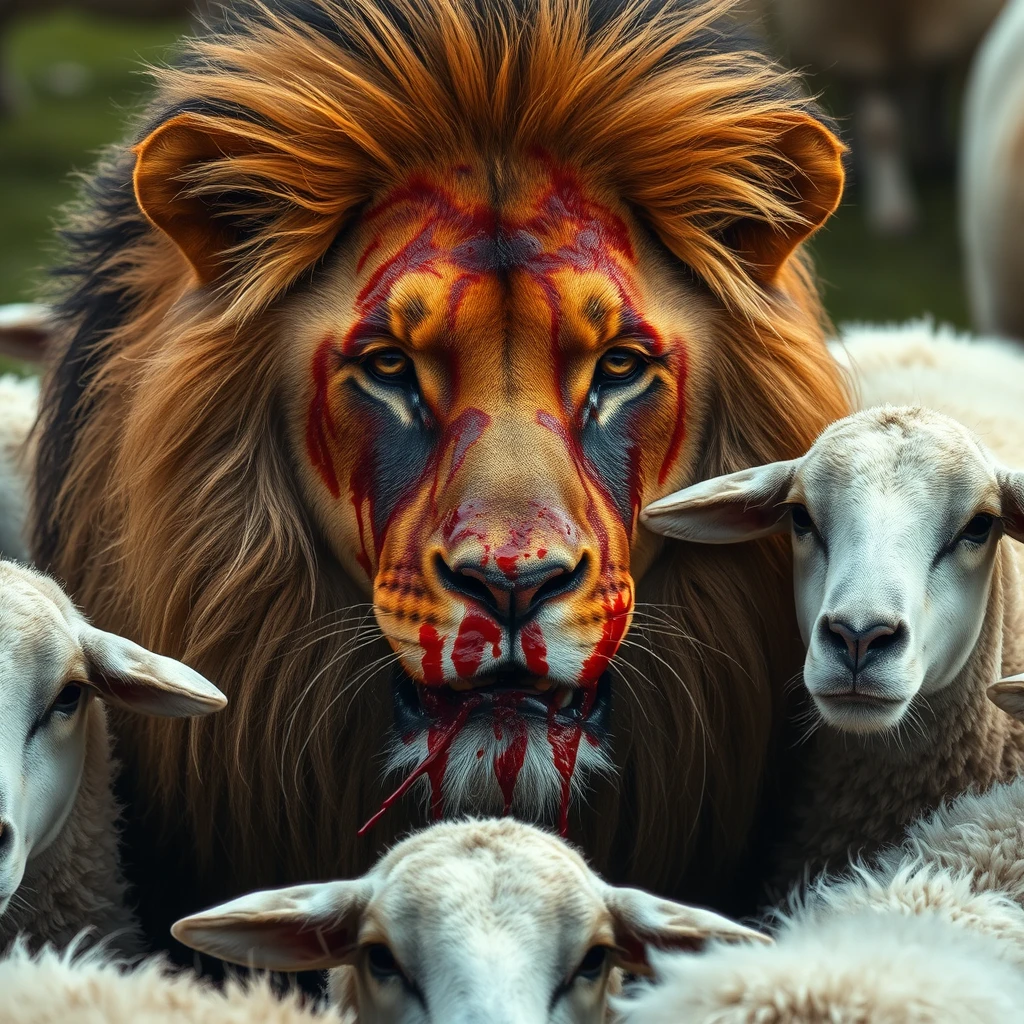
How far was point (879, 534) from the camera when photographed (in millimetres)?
2725

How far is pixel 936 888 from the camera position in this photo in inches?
98.1

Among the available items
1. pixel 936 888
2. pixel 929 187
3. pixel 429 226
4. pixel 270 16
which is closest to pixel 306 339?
pixel 429 226

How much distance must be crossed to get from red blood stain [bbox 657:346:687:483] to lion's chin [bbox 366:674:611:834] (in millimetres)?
385

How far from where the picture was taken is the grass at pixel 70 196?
8.23 m

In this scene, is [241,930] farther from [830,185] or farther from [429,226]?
[830,185]

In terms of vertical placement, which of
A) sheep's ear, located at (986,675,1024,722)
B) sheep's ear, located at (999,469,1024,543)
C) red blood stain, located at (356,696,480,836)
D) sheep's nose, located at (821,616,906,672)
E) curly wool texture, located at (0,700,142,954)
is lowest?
curly wool texture, located at (0,700,142,954)

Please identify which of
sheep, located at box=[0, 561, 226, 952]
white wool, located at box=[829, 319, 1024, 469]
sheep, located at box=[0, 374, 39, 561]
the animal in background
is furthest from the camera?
the animal in background

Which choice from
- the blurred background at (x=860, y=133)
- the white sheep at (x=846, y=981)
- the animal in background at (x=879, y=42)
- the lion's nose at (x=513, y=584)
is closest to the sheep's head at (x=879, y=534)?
the lion's nose at (x=513, y=584)

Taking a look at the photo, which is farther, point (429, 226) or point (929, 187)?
point (929, 187)

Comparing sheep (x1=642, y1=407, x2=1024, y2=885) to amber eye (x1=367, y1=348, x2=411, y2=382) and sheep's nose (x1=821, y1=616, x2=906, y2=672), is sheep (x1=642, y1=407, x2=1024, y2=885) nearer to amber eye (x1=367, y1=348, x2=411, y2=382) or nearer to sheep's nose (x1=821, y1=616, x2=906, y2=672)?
sheep's nose (x1=821, y1=616, x2=906, y2=672)

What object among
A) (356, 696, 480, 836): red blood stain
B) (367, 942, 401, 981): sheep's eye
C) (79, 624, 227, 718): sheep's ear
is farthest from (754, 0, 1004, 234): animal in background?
(367, 942, 401, 981): sheep's eye

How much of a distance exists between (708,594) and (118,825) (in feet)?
3.45

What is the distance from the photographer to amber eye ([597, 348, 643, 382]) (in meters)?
2.86

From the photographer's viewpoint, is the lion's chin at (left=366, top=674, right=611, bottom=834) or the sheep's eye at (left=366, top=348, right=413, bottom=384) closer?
the lion's chin at (left=366, top=674, right=611, bottom=834)
